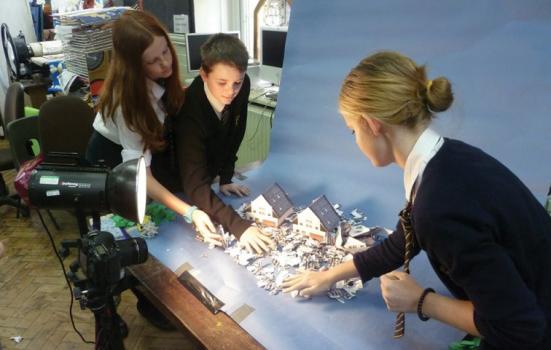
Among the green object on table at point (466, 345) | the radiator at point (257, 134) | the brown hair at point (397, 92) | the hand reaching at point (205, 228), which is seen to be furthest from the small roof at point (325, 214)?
the radiator at point (257, 134)

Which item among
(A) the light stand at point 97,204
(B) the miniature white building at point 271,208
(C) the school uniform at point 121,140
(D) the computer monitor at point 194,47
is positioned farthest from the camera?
(D) the computer monitor at point 194,47

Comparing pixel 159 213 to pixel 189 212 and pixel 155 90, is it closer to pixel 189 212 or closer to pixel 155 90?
pixel 189 212

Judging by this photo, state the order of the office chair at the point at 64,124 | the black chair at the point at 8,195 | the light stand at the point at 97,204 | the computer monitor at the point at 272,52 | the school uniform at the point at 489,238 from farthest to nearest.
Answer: the computer monitor at the point at 272,52 → the black chair at the point at 8,195 → the office chair at the point at 64,124 → the light stand at the point at 97,204 → the school uniform at the point at 489,238

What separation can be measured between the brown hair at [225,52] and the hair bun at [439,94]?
0.82m

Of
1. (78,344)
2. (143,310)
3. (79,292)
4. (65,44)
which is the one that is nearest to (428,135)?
(79,292)

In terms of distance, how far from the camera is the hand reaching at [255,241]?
1559 mm

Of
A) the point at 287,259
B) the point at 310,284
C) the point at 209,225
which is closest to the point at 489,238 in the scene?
the point at 310,284

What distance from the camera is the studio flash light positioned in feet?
3.52

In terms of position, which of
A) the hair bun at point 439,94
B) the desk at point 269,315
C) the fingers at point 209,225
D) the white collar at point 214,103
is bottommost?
the desk at point 269,315

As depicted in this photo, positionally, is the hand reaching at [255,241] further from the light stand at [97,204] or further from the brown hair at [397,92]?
the brown hair at [397,92]

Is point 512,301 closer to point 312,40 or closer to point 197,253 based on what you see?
point 197,253

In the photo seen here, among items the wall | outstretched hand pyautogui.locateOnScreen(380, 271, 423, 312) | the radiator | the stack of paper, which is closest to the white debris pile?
outstretched hand pyautogui.locateOnScreen(380, 271, 423, 312)

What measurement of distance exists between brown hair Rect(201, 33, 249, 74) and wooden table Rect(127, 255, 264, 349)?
2.55 feet

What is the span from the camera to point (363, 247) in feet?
5.36
